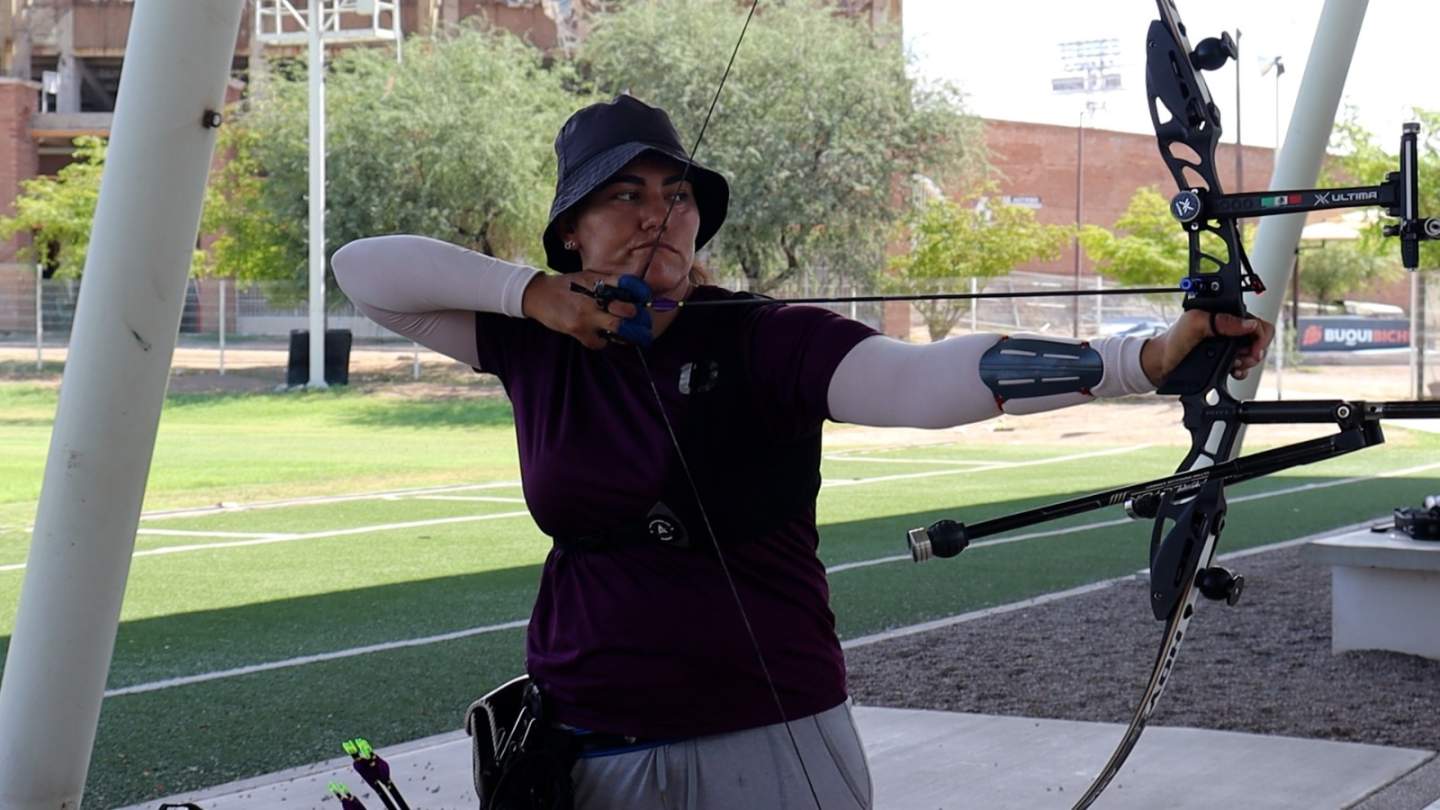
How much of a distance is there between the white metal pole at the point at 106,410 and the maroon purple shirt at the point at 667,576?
1.72 metres

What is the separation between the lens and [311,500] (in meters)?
16.2

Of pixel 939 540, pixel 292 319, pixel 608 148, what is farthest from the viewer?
pixel 292 319

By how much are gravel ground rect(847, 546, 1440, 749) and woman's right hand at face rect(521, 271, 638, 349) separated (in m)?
4.50

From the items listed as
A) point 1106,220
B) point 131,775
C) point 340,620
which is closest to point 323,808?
point 131,775

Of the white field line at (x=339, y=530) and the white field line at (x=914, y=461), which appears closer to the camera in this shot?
the white field line at (x=339, y=530)

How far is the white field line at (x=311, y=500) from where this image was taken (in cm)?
1494

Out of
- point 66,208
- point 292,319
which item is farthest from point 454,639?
point 66,208

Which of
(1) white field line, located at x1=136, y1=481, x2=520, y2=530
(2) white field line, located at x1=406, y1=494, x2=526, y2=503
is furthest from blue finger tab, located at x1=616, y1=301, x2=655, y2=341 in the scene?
(2) white field line, located at x1=406, y1=494, x2=526, y2=503

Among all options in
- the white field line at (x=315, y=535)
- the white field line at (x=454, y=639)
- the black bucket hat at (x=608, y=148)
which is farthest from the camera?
the white field line at (x=315, y=535)

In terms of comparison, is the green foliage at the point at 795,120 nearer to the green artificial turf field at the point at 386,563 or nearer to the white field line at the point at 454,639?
the green artificial turf field at the point at 386,563

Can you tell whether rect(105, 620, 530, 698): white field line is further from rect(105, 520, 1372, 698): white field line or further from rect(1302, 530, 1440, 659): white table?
rect(1302, 530, 1440, 659): white table

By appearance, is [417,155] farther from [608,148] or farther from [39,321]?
[608,148]

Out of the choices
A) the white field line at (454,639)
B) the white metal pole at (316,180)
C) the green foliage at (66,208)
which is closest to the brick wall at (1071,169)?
the green foliage at (66,208)

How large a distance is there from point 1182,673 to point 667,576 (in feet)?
18.0
